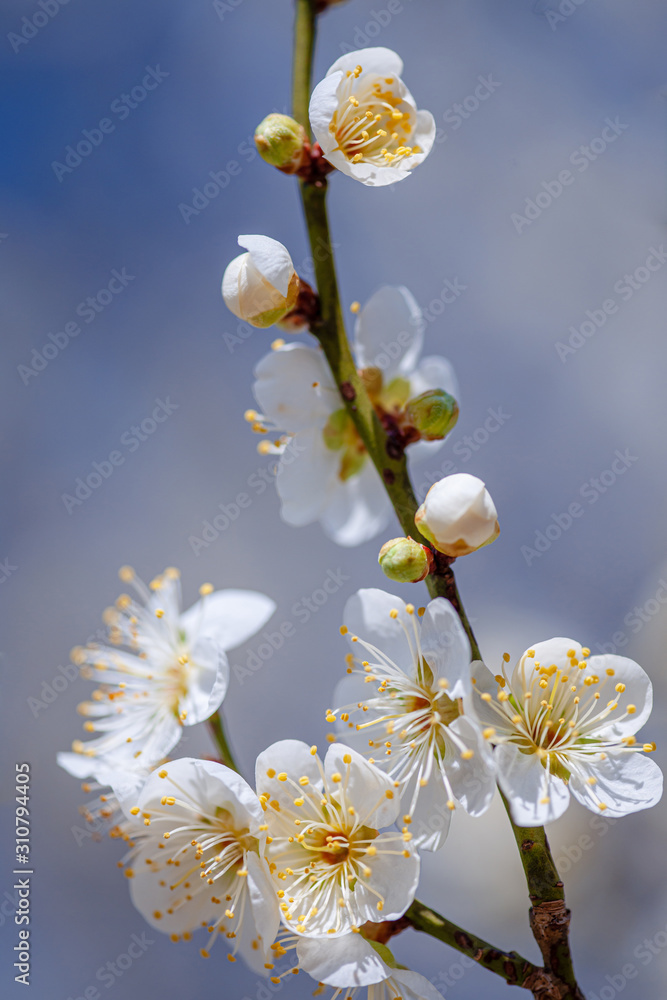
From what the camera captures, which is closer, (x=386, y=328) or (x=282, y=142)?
(x=282, y=142)

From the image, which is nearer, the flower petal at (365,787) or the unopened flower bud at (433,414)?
the flower petal at (365,787)

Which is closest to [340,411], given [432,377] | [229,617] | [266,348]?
[432,377]

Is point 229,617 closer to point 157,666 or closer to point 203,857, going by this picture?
point 157,666

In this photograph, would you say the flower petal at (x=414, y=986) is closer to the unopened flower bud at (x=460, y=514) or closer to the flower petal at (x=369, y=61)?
the unopened flower bud at (x=460, y=514)

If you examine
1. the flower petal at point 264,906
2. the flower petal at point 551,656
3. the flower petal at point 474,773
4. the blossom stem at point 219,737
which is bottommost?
the flower petal at point 264,906

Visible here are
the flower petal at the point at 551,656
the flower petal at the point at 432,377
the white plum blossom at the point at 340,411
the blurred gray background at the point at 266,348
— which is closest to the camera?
the flower petal at the point at 551,656

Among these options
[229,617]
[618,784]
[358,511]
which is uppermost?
[358,511]

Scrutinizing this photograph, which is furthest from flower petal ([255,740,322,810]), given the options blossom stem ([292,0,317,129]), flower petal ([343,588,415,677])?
blossom stem ([292,0,317,129])

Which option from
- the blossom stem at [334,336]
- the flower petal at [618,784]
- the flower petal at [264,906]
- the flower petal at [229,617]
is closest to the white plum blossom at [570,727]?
the flower petal at [618,784]
